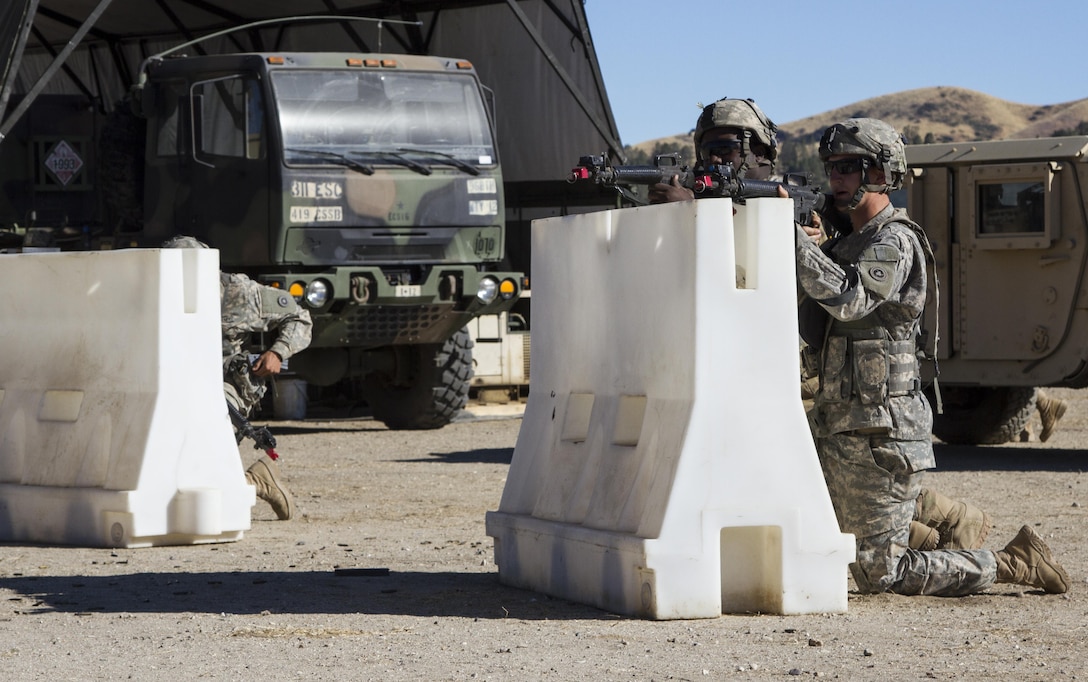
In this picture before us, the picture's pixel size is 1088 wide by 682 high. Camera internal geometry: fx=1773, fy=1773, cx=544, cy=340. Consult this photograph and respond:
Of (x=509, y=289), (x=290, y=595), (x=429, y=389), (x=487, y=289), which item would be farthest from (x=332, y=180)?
(x=290, y=595)

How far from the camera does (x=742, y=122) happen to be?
6.43 m

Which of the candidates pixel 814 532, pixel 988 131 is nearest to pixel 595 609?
pixel 814 532

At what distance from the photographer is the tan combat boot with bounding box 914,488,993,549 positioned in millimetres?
6488

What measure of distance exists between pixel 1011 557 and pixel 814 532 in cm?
→ 96

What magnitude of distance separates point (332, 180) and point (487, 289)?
1.57 metres

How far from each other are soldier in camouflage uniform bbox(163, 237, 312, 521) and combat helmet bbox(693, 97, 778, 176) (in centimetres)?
308

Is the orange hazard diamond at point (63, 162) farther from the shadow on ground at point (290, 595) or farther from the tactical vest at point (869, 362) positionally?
the tactical vest at point (869, 362)

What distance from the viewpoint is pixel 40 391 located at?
8.29 metres

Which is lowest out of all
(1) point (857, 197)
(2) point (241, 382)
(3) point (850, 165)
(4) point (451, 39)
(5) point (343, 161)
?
(2) point (241, 382)

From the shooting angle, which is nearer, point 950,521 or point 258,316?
point 950,521

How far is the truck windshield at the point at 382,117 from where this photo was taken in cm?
1282

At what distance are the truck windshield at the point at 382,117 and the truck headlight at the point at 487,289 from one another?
3.01 ft

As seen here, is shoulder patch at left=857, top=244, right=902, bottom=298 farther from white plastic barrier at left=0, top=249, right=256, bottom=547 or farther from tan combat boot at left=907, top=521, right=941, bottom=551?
white plastic barrier at left=0, top=249, right=256, bottom=547

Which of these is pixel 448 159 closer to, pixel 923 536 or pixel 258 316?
pixel 258 316
